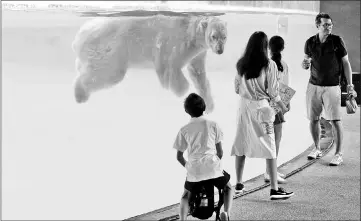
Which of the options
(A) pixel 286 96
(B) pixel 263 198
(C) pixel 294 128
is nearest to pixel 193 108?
(A) pixel 286 96

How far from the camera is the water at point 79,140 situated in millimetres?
4559

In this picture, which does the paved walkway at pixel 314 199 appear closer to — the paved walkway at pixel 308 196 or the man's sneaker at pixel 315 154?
the paved walkway at pixel 308 196

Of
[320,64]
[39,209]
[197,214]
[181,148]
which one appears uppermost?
[320,64]

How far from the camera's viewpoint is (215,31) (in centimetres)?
438

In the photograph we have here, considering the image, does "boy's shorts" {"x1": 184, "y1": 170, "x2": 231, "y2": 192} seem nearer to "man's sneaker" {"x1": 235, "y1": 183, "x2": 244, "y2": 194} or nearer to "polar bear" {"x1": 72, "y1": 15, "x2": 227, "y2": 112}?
"man's sneaker" {"x1": 235, "y1": 183, "x2": 244, "y2": 194}

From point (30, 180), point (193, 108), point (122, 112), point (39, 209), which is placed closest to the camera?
point (193, 108)

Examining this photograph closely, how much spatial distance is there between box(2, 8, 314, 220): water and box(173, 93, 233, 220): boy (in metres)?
1.47

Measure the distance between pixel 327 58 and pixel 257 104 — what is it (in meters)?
1.48

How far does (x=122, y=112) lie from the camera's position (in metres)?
5.59

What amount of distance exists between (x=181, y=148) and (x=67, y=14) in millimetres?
2144

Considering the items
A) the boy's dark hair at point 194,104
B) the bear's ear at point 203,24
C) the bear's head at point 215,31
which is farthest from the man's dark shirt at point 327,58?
the boy's dark hair at point 194,104

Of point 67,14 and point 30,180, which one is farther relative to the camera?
point 30,180

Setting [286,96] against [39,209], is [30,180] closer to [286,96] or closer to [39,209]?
[39,209]

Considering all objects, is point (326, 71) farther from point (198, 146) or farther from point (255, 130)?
point (198, 146)
